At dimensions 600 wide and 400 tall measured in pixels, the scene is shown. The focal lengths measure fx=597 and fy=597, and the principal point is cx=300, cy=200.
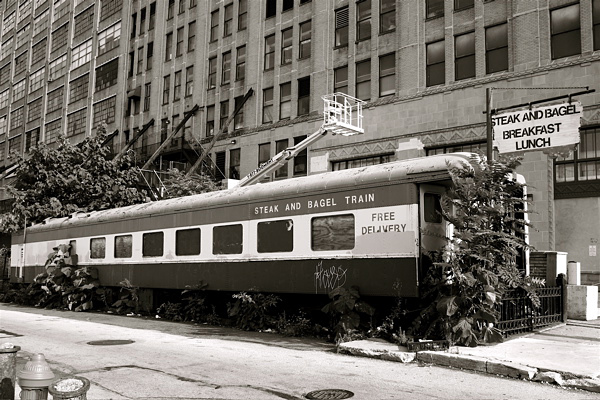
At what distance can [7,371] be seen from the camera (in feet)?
20.6

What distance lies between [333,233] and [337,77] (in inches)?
724

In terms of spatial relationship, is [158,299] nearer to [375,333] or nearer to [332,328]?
[332,328]

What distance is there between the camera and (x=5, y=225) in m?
26.4

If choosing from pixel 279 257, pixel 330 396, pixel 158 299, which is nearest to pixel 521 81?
pixel 279 257

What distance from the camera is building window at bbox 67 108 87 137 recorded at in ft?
159

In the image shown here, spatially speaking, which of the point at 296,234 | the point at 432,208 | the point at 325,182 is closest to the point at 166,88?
the point at 296,234

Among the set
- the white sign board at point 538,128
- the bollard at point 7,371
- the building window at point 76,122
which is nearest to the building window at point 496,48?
the white sign board at point 538,128

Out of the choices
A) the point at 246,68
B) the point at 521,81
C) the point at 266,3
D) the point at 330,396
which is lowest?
the point at 330,396

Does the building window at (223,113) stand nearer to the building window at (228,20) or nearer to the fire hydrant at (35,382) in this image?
the building window at (228,20)

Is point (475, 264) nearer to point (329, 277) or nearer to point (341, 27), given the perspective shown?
point (329, 277)

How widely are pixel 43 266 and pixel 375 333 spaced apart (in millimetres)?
16788

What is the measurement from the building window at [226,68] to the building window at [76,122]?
17.8 m

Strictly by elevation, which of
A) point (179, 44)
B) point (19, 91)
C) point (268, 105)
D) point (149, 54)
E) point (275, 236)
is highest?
point (19, 91)

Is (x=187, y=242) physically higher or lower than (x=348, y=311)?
higher
